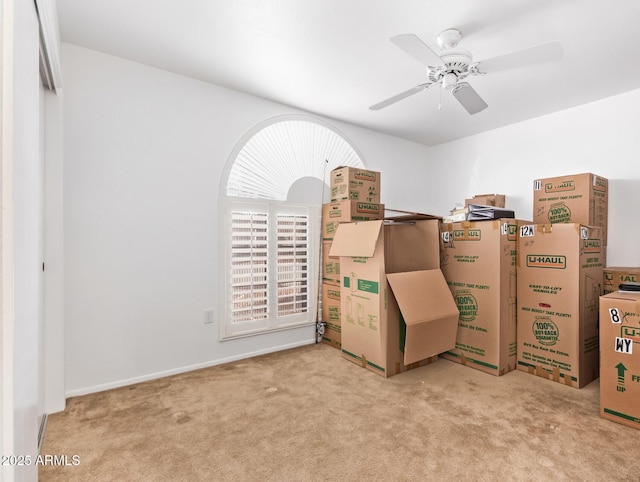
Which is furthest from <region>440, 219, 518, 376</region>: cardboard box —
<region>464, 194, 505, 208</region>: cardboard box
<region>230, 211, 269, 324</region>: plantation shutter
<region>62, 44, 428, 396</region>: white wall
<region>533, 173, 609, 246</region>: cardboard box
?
<region>62, 44, 428, 396</region>: white wall

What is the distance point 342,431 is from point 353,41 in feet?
8.08

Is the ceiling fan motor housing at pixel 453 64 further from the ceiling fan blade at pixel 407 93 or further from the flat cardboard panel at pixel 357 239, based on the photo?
the flat cardboard panel at pixel 357 239

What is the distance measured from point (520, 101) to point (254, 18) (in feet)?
8.58

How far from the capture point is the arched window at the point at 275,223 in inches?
119

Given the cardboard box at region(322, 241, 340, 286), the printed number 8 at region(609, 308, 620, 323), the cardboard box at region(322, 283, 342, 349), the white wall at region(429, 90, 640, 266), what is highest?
the white wall at region(429, 90, 640, 266)

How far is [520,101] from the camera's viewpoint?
10.5 ft

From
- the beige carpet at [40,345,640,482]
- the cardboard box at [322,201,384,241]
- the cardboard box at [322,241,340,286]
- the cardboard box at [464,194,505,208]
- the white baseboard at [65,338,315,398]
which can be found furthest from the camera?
the cardboard box at [464,194,505,208]

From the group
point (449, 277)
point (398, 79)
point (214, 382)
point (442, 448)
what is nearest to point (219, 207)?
point (214, 382)

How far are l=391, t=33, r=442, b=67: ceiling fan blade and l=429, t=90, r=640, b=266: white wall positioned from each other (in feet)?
7.38

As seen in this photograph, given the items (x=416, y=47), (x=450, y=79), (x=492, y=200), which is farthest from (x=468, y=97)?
(x=492, y=200)

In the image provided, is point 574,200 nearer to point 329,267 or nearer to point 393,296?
point 393,296

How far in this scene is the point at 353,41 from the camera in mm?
2238

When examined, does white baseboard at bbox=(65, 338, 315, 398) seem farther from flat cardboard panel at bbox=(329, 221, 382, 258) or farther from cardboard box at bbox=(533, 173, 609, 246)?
cardboard box at bbox=(533, 173, 609, 246)

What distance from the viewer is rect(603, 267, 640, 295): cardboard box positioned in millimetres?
2587
